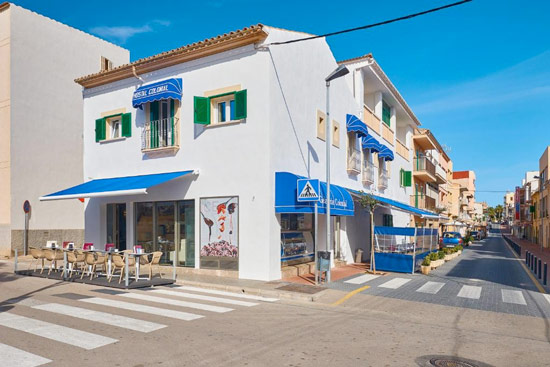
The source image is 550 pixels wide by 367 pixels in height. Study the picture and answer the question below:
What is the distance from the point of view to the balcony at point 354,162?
19.9 metres

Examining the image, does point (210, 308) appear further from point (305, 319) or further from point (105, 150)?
point (105, 150)

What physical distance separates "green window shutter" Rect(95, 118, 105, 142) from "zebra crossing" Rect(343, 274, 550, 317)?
11.5m

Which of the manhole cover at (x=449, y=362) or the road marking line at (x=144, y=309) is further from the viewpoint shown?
the road marking line at (x=144, y=309)

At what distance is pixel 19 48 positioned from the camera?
21.8 metres

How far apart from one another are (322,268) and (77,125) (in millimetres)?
18659

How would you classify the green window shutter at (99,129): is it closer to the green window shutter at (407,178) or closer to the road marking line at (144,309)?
the road marking line at (144,309)

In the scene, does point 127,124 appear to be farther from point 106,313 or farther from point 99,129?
point 106,313

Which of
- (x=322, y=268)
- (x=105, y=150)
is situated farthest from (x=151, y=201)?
(x=322, y=268)

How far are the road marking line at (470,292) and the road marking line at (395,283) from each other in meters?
1.75

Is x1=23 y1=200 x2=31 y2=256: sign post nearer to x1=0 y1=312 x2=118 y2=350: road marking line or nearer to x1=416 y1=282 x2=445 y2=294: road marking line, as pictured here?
x1=0 y1=312 x2=118 y2=350: road marking line

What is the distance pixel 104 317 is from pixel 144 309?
3.06 ft

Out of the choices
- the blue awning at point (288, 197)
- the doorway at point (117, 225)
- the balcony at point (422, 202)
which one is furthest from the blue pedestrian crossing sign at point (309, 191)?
the balcony at point (422, 202)

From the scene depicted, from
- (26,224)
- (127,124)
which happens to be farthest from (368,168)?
(26,224)

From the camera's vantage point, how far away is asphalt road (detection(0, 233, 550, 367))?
5746mm
